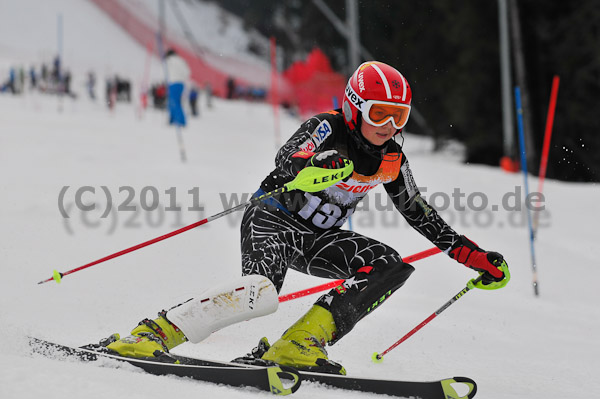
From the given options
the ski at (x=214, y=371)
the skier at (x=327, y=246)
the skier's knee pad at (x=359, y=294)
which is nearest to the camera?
the ski at (x=214, y=371)

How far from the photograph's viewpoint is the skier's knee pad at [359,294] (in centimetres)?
301

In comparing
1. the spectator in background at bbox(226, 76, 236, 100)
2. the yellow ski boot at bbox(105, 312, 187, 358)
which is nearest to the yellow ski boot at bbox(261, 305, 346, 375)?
the yellow ski boot at bbox(105, 312, 187, 358)

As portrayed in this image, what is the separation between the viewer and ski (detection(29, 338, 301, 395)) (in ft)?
8.35

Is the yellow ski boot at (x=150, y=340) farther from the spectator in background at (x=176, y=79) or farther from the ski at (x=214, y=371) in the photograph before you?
the spectator in background at (x=176, y=79)

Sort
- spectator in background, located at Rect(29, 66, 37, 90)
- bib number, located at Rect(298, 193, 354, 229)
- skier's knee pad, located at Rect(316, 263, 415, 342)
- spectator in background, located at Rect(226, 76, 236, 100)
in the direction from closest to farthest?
skier's knee pad, located at Rect(316, 263, 415, 342) < bib number, located at Rect(298, 193, 354, 229) < spectator in background, located at Rect(29, 66, 37, 90) < spectator in background, located at Rect(226, 76, 236, 100)

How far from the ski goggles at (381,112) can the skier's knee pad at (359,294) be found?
73 centimetres

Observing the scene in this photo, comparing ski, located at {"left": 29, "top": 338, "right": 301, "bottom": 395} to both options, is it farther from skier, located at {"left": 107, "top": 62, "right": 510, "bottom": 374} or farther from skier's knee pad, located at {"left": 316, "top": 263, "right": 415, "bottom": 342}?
skier's knee pad, located at {"left": 316, "top": 263, "right": 415, "bottom": 342}

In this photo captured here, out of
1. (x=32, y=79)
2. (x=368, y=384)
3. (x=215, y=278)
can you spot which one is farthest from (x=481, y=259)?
(x=32, y=79)

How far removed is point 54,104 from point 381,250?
16.9 m

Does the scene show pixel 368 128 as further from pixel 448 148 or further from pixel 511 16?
pixel 448 148

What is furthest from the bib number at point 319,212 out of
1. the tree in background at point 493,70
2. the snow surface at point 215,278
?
the tree in background at point 493,70

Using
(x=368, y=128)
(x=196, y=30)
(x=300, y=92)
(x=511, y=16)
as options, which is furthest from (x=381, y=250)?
(x=196, y=30)

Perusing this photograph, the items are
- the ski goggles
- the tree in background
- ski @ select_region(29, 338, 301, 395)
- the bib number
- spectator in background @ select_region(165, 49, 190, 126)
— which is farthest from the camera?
the tree in background

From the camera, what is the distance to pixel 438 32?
2519cm
